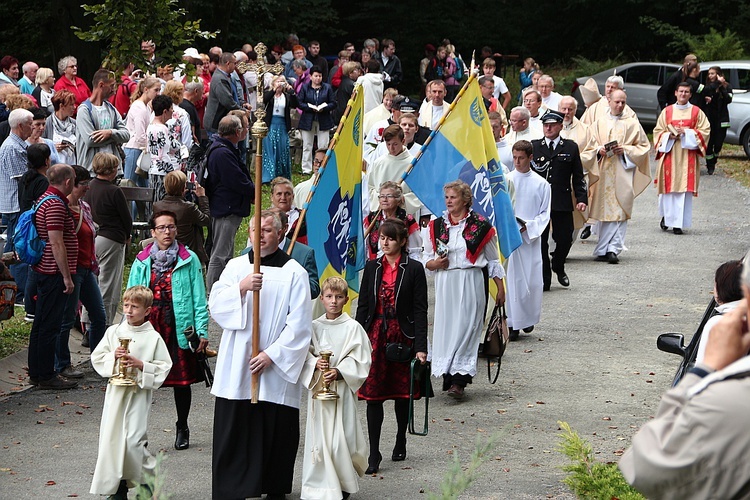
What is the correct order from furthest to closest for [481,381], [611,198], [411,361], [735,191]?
[735,191] < [611,198] < [481,381] < [411,361]

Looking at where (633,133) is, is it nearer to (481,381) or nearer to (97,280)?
(481,381)

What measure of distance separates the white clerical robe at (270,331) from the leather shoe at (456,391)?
2789 mm

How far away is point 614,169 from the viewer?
15922mm

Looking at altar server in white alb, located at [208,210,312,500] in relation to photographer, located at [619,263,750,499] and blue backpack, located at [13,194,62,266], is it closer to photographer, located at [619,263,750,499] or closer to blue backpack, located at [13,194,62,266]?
blue backpack, located at [13,194,62,266]

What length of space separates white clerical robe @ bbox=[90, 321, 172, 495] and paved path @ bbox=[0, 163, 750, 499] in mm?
443

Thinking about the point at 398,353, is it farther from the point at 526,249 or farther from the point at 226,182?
the point at 226,182

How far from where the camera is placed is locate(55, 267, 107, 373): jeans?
9.70 m

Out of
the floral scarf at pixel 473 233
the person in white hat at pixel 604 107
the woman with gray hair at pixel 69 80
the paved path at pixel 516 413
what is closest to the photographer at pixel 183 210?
the paved path at pixel 516 413

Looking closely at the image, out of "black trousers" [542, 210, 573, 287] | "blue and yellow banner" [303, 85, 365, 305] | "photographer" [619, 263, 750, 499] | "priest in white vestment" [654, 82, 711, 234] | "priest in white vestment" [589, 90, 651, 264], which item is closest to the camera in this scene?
"photographer" [619, 263, 750, 499]

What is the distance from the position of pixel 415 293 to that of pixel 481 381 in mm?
2303

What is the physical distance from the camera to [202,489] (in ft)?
24.2

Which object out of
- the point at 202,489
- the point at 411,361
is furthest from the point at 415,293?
the point at 202,489

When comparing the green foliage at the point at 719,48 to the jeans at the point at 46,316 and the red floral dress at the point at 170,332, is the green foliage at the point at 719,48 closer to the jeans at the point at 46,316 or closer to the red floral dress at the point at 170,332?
the jeans at the point at 46,316

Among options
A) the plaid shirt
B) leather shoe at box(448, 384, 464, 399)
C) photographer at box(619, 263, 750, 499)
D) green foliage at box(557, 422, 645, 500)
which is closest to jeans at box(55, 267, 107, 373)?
the plaid shirt
